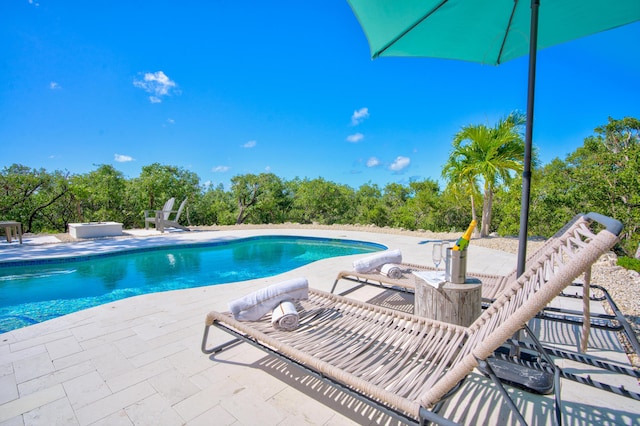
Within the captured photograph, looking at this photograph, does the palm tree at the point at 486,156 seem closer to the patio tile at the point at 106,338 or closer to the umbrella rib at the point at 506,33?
the umbrella rib at the point at 506,33

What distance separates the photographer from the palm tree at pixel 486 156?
820cm

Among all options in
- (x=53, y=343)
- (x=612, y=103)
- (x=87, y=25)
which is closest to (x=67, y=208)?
(x=87, y=25)

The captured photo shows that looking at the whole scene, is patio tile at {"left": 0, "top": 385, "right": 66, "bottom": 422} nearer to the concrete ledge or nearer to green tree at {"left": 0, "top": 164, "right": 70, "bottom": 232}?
the concrete ledge

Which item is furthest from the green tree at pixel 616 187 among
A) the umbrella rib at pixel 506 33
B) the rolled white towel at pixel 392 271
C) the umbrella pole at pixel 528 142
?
the umbrella pole at pixel 528 142

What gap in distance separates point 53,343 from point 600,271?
7.48 m

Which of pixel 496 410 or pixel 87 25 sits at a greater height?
pixel 87 25

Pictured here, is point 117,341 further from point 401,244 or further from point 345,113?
point 345,113

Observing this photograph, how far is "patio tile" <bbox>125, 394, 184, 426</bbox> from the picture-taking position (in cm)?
166

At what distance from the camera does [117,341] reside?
8.69 ft

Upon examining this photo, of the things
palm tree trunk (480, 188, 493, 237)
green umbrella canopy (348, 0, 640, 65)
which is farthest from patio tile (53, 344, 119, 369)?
palm tree trunk (480, 188, 493, 237)

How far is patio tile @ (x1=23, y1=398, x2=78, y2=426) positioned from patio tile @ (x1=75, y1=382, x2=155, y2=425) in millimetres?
42

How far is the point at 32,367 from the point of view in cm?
223

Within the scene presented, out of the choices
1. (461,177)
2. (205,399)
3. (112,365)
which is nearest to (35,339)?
(112,365)

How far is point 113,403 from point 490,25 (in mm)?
4183
